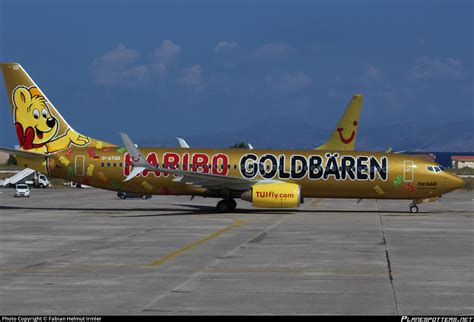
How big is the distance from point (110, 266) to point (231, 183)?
24.6 metres

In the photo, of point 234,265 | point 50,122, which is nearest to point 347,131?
point 50,122

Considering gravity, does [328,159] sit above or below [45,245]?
above

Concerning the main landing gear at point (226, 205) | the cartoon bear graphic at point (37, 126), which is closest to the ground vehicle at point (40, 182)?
the cartoon bear graphic at point (37, 126)

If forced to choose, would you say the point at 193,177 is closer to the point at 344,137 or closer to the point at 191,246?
the point at 191,246

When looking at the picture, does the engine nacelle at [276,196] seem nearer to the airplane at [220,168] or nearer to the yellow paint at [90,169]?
the airplane at [220,168]

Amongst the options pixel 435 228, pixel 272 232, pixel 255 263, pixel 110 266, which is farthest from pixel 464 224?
pixel 110 266

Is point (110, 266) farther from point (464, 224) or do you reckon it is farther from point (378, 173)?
point (378, 173)

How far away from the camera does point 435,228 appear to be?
3859 cm

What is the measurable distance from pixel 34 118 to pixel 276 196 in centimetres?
1640

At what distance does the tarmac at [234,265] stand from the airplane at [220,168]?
4375mm

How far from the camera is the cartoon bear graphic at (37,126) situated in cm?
5075

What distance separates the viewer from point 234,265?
78.3 feet

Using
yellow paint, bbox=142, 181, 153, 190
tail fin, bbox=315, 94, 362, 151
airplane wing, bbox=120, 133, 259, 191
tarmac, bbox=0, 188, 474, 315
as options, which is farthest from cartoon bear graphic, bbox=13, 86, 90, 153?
tail fin, bbox=315, 94, 362, 151

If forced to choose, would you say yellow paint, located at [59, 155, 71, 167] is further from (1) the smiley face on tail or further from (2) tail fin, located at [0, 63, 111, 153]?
(1) the smiley face on tail
